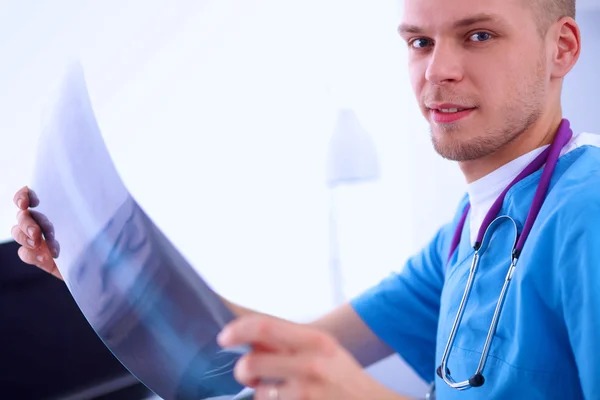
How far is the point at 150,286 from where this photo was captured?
51 centimetres

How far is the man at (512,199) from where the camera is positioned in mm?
656

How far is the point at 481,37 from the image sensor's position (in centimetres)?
76

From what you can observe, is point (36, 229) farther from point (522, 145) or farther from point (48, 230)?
point (522, 145)

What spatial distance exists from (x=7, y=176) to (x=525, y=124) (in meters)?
0.92

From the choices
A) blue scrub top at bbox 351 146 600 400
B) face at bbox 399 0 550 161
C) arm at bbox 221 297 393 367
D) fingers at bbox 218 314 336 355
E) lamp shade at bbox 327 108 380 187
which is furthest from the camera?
lamp shade at bbox 327 108 380 187

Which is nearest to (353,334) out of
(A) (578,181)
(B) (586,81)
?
(A) (578,181)

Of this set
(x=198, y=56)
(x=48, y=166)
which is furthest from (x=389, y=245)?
(x=48, y=166)

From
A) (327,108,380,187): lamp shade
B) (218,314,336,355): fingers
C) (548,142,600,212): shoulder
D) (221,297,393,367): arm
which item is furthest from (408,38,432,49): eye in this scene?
(327,108,380,187): lamp shade

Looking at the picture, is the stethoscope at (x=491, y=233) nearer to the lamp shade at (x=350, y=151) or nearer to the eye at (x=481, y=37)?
the eye at (x=481, y=37)

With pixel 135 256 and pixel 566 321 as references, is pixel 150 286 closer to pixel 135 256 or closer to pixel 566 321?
pixel 135 256

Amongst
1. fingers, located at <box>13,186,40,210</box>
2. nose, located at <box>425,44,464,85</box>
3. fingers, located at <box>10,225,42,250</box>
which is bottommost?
fingers, located at <box>10,225,42,250</box>

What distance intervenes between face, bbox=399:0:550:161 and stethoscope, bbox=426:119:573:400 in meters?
0.04

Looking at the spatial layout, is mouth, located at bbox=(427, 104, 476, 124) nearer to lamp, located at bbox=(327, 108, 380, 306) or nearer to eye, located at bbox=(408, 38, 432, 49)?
eye, located at bbox=(408, 38, 432, 49)

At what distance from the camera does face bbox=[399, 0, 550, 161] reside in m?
0.76
